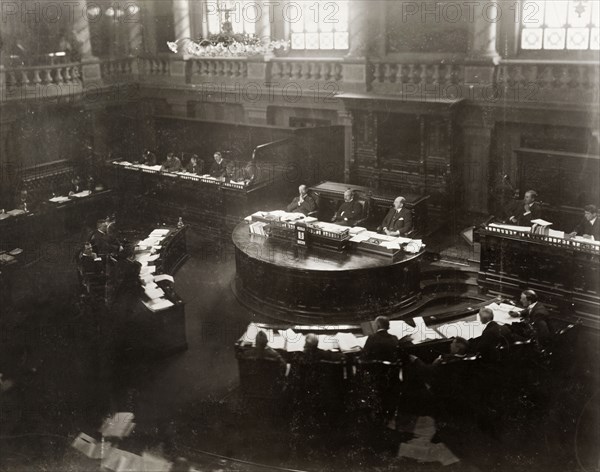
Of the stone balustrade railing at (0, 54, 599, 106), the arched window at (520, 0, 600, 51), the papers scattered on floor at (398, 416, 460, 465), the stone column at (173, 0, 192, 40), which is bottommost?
the papers scattered on floor at (398, 416, 460, 465)

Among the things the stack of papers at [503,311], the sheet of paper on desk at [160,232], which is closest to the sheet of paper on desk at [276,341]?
the stack of papers at [503,311]

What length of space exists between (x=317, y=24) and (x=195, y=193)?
16.0 feet

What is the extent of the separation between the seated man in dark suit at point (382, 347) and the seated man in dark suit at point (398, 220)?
12.9 ft

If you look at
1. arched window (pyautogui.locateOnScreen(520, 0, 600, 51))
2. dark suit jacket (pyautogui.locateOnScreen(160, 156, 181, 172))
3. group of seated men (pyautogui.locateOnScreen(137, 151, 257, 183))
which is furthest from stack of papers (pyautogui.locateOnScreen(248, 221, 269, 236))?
arched window (pyautogui.locateOnScreen(520, 0, 600, 51))

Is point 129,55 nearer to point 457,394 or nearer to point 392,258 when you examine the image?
point 392,258

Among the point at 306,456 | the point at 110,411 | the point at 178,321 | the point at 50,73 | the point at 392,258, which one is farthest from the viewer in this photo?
the point at 50,73

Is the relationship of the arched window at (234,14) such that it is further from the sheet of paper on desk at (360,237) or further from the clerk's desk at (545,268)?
the clerk's desk at (545,268)

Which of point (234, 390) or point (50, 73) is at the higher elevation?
point (50, 73)

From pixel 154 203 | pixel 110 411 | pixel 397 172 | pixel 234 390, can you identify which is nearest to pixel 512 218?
pixel 397 172

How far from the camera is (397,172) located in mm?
14297

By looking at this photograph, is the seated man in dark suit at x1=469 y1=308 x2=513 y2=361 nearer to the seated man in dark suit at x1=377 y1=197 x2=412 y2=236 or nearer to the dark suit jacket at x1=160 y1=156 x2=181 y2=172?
the seated man in dark suit at x1=377 y1=197 x2=412 y2=236

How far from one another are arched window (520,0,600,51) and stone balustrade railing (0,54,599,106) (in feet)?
1.90

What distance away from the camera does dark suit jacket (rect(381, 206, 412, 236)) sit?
11695 mm

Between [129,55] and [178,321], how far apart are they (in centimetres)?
1122
